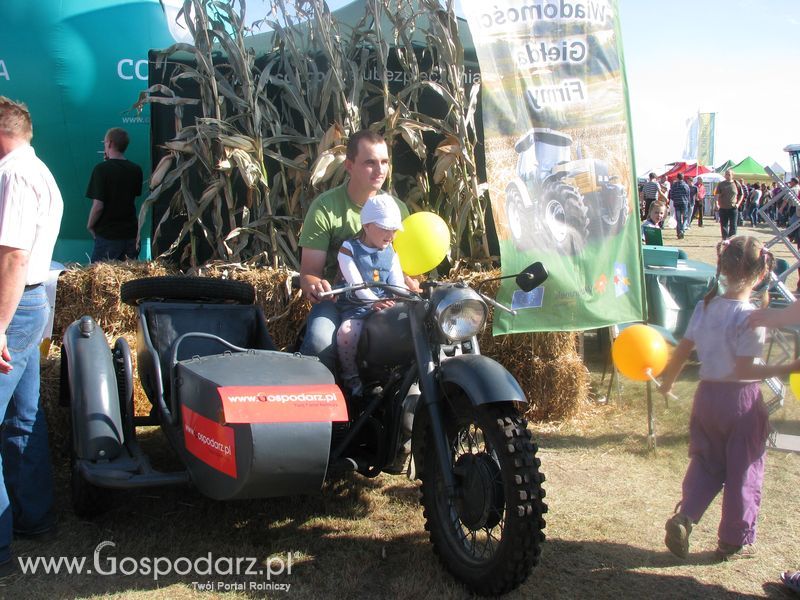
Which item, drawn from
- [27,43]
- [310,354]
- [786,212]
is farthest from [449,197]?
[786,212]

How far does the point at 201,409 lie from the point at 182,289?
3.60 ft

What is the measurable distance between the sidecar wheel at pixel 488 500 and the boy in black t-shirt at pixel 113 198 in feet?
15.6

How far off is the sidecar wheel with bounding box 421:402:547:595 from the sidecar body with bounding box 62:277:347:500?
479 millimetres

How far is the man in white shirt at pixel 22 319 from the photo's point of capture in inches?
110

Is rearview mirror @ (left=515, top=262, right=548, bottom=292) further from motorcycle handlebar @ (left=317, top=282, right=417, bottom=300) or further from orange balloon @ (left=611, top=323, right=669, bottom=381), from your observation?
orange balloon @ (left=611, top=323, right=669, bottom=381)

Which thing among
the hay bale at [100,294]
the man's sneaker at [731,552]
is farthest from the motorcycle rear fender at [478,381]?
the hay bale at [100,294]

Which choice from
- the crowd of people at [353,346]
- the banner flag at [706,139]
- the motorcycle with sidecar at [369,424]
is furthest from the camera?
the banner flag at [706,139]

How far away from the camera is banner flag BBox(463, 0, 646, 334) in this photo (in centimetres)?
469

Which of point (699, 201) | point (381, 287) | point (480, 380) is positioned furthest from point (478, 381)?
point (699, 201)

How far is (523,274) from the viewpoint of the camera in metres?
2.82

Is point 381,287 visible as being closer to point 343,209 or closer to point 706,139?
point 343,209

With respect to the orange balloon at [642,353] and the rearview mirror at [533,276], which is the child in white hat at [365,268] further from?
the orange balloon at [642,353]

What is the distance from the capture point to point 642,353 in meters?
3.85

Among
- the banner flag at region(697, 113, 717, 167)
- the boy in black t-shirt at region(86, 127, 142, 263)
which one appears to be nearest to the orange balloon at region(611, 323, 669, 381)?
the boy in black t-shirt at region(86, 127, 142, 263)
